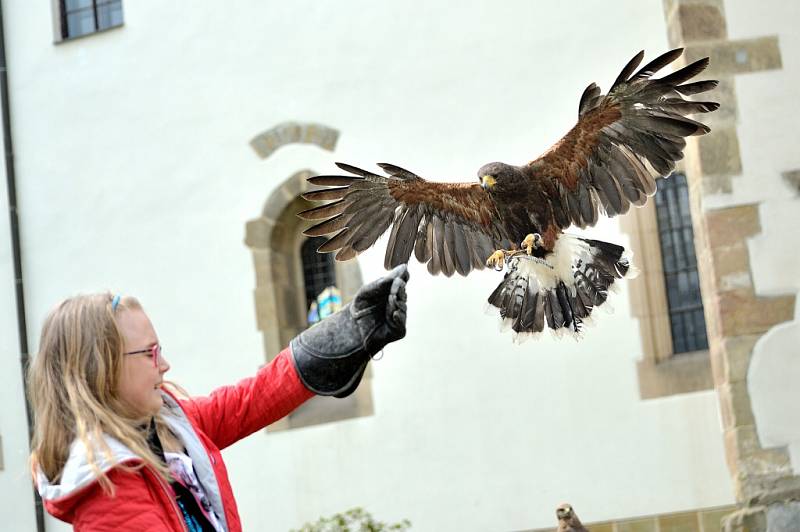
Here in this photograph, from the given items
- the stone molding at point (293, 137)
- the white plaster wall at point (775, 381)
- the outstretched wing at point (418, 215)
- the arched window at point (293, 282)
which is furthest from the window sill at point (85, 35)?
the outstretched wing at point (418, 215)

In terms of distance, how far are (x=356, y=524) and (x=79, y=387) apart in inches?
256

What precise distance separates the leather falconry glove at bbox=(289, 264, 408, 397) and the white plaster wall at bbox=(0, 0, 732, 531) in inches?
221

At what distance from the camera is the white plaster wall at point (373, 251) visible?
8.00 meters

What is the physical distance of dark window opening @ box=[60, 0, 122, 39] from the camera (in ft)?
31.8

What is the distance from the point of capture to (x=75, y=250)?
937 cm

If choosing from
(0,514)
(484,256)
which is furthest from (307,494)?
(484,256)

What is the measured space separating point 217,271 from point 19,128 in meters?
2.05

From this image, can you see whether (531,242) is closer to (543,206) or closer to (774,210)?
(543,206)

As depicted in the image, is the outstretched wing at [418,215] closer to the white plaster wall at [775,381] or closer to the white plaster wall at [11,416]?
the white plaster wall at [775,381]

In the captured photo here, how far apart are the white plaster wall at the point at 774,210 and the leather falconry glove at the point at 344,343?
488 centimetres

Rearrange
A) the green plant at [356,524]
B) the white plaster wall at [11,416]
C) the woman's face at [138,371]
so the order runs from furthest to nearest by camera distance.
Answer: the white plaster wall at [11,416] → the green plant at [356,524] → the woman's face at [138,371]

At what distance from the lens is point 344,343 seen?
2.42 m

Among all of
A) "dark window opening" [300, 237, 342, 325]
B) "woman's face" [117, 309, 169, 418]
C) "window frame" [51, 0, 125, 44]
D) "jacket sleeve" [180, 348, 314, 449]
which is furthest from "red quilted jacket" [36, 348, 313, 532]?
"window frame" [51, 0, 125, 44]

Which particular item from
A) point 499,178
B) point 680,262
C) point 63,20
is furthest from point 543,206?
point 63,20
